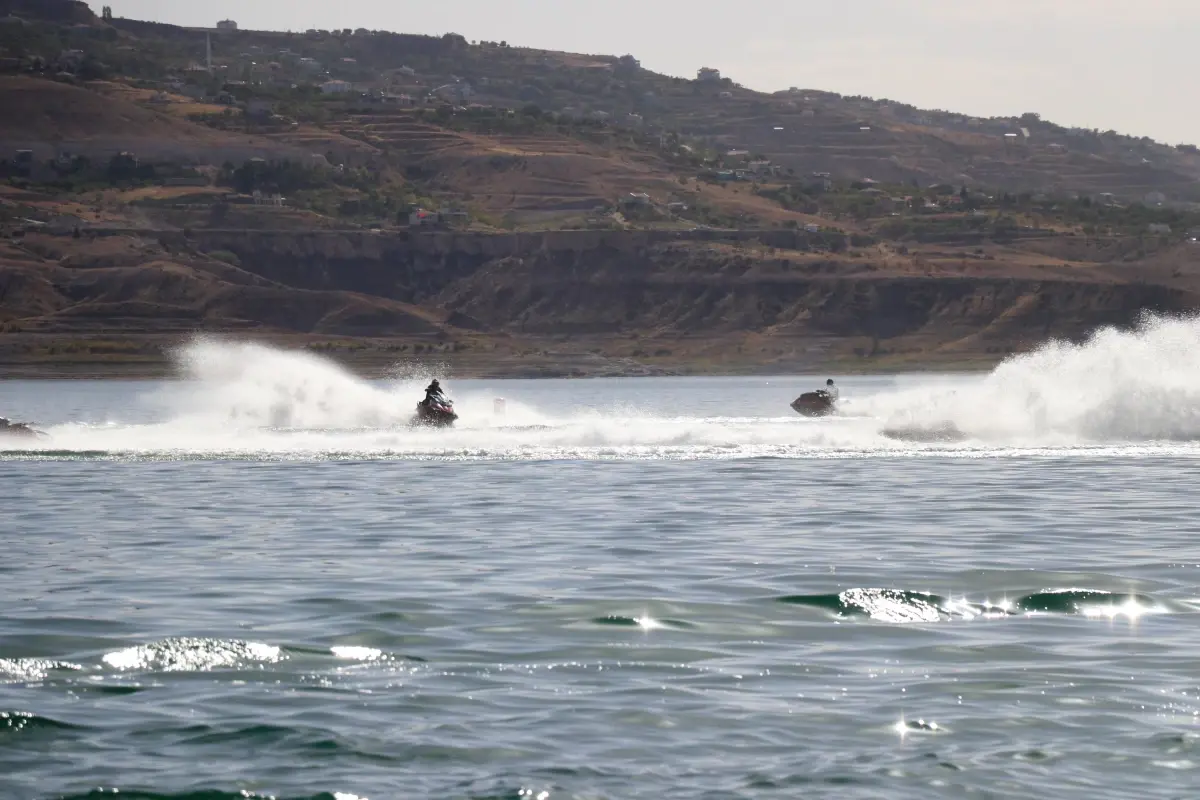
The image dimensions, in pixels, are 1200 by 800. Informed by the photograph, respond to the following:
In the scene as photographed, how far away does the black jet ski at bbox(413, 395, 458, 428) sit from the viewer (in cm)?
4988

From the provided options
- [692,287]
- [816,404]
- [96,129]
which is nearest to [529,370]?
[692,287]

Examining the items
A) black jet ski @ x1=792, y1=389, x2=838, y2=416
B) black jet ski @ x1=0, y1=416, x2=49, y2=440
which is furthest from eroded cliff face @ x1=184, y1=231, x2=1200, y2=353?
black jet ski @ x1=0, y1=416, x2=49, y2=440

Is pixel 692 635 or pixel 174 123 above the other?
pixel 174 123

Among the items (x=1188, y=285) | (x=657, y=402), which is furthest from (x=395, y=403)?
(x=1188, y=285)

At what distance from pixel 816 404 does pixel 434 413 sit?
55.8 ft

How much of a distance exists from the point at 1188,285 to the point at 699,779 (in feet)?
448

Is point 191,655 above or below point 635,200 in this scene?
below

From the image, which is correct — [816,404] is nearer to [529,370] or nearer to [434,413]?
[434,413]

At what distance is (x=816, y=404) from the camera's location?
6219 cm

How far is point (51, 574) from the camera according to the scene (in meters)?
21.9

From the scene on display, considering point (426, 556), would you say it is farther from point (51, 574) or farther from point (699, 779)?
point (699, 779)

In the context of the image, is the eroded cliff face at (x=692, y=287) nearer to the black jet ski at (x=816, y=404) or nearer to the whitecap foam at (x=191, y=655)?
the black jet ski at (x=816, y=404)

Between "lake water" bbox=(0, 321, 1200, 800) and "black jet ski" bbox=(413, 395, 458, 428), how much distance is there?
10391mm

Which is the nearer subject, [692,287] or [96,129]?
[692,287]
